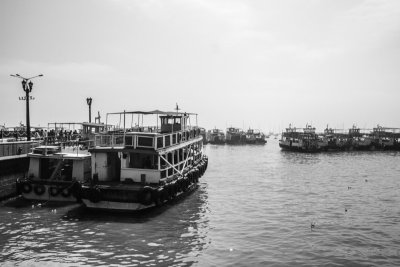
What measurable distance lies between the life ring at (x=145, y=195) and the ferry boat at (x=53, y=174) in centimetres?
540

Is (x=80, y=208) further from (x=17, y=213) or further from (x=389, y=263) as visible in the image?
(x=389, y=263)

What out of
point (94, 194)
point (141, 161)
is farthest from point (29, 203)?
point (141, 161)

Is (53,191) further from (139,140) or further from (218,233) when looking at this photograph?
(218,233)

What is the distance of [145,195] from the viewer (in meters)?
19.8

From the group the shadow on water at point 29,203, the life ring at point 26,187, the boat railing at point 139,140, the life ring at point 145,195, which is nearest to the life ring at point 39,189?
the life ring at point 26,187

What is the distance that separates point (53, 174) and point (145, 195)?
837cm

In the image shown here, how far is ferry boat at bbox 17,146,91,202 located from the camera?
23469 mm

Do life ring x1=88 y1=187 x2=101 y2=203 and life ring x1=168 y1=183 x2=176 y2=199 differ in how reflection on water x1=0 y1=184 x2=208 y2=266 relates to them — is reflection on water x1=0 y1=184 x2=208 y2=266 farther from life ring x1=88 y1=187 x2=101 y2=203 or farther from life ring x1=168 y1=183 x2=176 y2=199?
life ring x1=88 y1=187 x2=101 y2=203

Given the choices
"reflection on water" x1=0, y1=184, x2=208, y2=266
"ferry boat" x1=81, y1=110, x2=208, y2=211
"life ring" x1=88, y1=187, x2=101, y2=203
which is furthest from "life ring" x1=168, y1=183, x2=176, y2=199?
"life ring" x1=88, y1=187, x2=101, y2=203

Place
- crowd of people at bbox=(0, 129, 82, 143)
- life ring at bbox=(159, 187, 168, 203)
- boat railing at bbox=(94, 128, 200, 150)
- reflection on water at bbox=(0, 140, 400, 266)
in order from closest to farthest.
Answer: reflection on water at bbox=(0, 140, 400, 266) → life ring at bbox=(159, 187, 168, 203) → boat railing at bbox=(94, 128, 200, 150) → crowd of people at bbox=(0, 129, 82, 143)

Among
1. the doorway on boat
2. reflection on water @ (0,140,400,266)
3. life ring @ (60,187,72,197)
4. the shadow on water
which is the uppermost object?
the doorway on boat

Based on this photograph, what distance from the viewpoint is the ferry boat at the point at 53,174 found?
23.5 meters

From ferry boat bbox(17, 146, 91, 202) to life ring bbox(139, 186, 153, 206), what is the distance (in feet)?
17.7

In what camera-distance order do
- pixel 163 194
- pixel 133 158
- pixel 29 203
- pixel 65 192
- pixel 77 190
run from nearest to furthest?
1. pixel 77 190
2. pixel 163 194
3. pixel 133 158
4. pixel 65 192
5. pixel 29 203
